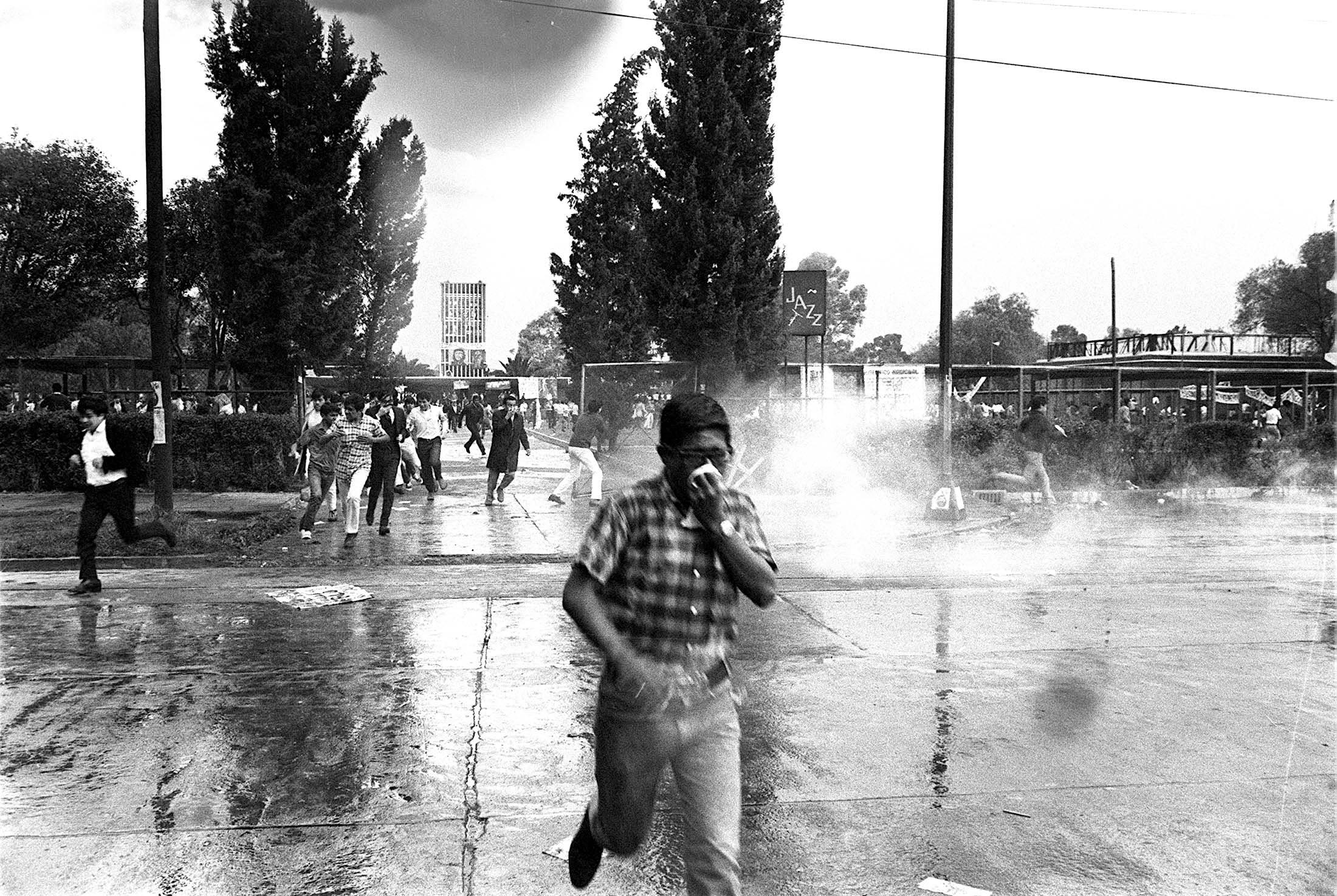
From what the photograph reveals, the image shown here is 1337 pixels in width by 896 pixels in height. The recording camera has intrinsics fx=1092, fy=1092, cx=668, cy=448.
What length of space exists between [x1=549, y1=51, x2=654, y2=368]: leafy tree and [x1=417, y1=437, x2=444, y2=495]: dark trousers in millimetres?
13775

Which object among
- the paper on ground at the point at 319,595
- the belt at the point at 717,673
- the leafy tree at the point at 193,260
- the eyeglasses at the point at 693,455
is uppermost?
the leafy tree at the point at 193,260

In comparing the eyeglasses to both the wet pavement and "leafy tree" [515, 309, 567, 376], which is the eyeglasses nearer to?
the wet pavement

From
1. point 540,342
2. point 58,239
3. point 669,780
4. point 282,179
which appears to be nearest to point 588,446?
point 282,179

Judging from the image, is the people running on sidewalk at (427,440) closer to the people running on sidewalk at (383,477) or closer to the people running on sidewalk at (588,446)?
the people running on sidewalk at (588,446)

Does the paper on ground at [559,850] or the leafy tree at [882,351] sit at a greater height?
the leafy tree at [882,351]

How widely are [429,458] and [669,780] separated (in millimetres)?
15343

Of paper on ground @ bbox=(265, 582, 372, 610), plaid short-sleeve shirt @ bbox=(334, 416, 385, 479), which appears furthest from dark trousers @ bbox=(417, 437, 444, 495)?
paper on ground @ bbox=(265, 582, 372, 610)

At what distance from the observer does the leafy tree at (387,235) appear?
26.2 metres

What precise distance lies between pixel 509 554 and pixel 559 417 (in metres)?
47.3

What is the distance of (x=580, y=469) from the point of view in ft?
59.4

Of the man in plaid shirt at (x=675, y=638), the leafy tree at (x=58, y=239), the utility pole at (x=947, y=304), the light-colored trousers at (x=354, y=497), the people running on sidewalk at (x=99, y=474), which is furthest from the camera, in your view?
the leafy tree at (x=58, y=239)

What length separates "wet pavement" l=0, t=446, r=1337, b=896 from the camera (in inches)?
163

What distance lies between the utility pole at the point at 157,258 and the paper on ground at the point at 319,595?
418 centimetres

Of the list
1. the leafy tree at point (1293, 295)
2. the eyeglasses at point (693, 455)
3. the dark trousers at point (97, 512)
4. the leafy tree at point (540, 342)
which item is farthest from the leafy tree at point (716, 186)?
the leafy tree at point (540, 342)
